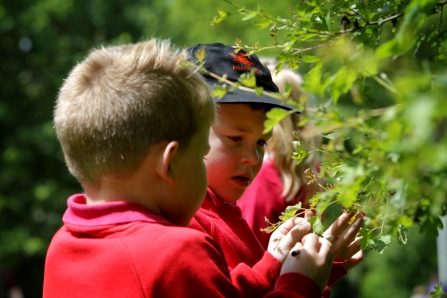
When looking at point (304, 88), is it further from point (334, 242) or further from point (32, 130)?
point (32, 130)

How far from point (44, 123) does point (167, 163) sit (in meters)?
17.7

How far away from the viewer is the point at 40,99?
20047 millimetres

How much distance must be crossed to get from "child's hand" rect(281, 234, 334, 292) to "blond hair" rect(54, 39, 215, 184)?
1.44 feet

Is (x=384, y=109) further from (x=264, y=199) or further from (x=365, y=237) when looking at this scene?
(x=264, y=199)

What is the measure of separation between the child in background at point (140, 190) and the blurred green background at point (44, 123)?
624 inches

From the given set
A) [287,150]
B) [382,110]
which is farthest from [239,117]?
[287,150]

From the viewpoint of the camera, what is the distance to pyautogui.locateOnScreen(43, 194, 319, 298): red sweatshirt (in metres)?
1.79

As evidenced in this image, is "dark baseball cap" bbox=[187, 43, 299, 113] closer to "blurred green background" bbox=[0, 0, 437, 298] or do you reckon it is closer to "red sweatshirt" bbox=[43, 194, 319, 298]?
"red sweatshirt" bbox=[43, 194, 319, 298]

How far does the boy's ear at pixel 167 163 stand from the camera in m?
1.93

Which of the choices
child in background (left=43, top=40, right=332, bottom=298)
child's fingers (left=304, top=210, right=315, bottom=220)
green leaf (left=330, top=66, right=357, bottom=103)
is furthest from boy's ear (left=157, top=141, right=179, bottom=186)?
green leaf (left=330, top=66, right=357, bottom=103)

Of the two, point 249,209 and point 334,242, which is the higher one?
point 334,242

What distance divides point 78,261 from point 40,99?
1878cm

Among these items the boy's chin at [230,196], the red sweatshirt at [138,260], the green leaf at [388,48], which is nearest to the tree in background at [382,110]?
the green leaf at [388,48]

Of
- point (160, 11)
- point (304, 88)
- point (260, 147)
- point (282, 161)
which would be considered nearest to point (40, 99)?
point (160, 11)
